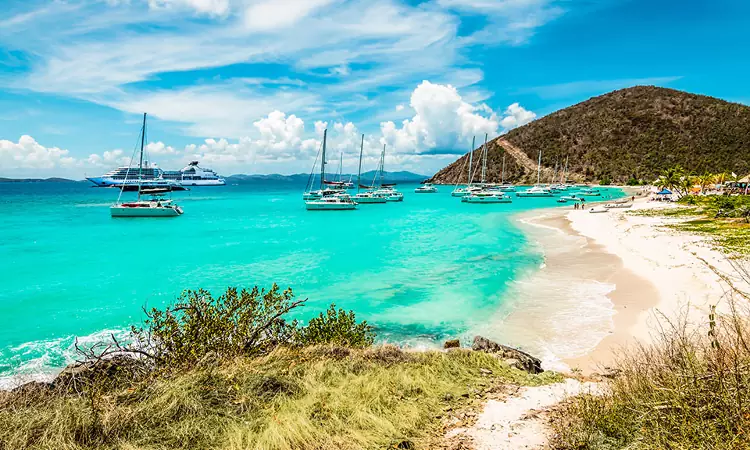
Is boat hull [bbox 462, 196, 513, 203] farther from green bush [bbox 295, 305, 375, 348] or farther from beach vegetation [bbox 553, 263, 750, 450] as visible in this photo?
beach vegetation [bbox 553, 263, 750, 450]

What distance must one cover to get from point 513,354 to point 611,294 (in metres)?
9.79

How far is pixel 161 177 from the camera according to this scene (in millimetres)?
141000

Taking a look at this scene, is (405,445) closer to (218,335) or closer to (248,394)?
(248,394)

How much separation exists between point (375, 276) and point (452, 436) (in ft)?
59.1

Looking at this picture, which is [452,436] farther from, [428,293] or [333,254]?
[333,254]

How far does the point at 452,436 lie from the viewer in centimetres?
546

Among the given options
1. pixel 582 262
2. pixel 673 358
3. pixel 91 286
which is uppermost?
pixel 673 358

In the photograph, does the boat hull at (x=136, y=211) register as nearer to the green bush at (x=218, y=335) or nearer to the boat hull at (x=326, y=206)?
the boat hull at (x=326, y=206)

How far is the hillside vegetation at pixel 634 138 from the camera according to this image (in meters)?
117

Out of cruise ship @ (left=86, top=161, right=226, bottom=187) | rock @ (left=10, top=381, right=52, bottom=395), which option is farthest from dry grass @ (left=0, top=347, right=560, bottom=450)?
cruise ship @ (left=86, top=161, right=226, bottom=187)

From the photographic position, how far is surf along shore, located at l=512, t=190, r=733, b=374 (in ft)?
38.4

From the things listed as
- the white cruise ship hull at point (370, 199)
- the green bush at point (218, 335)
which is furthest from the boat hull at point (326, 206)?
the green bush at point (218, 335)

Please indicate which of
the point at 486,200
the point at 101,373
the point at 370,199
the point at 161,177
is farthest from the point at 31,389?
the point at 161,177

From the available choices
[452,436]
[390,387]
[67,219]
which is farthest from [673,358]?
[67,219]
